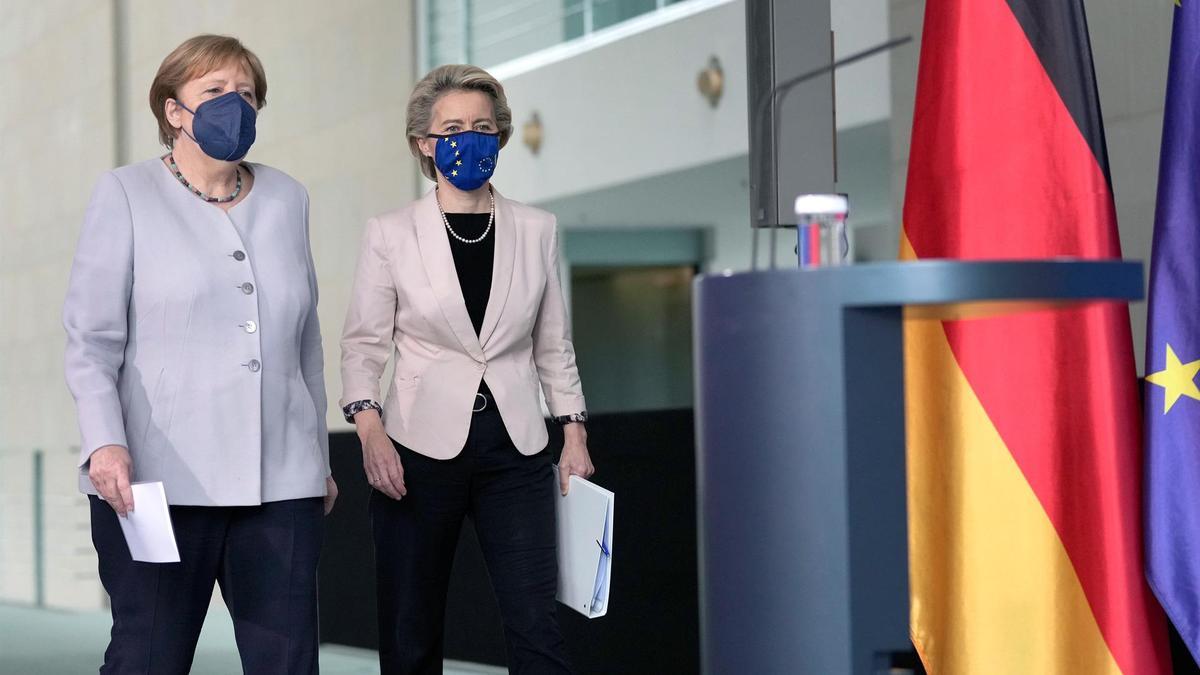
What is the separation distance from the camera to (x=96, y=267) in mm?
2445

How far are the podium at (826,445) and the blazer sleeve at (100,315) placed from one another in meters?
1.04

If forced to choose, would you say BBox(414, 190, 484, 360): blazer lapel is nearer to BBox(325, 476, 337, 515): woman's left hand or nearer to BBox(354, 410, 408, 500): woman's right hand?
BBox(354, 410, 408, 500): woman's right hand

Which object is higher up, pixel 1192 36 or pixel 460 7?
pixel 460 7

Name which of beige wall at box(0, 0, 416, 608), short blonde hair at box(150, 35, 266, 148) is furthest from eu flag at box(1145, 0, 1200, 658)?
beige wall at box(0, 0, 416, 608)

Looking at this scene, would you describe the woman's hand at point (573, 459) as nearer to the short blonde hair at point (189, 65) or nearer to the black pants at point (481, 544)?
the black pants at point (481, 544)

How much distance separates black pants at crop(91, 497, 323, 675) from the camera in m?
2.41

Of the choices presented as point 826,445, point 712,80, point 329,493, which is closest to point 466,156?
point 329,493

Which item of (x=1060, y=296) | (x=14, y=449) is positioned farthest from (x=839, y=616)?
(x=14, y=449)

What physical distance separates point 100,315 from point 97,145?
617cm

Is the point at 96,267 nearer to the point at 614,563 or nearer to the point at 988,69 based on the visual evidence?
the point at 988,69

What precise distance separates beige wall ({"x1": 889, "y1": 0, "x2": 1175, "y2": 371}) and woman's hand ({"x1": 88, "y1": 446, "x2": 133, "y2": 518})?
241cm

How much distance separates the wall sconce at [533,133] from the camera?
8.41 meters

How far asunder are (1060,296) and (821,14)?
1754 mm

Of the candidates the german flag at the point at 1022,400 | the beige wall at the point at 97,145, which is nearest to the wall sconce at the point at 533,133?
the beige wall at the point at 97,145
